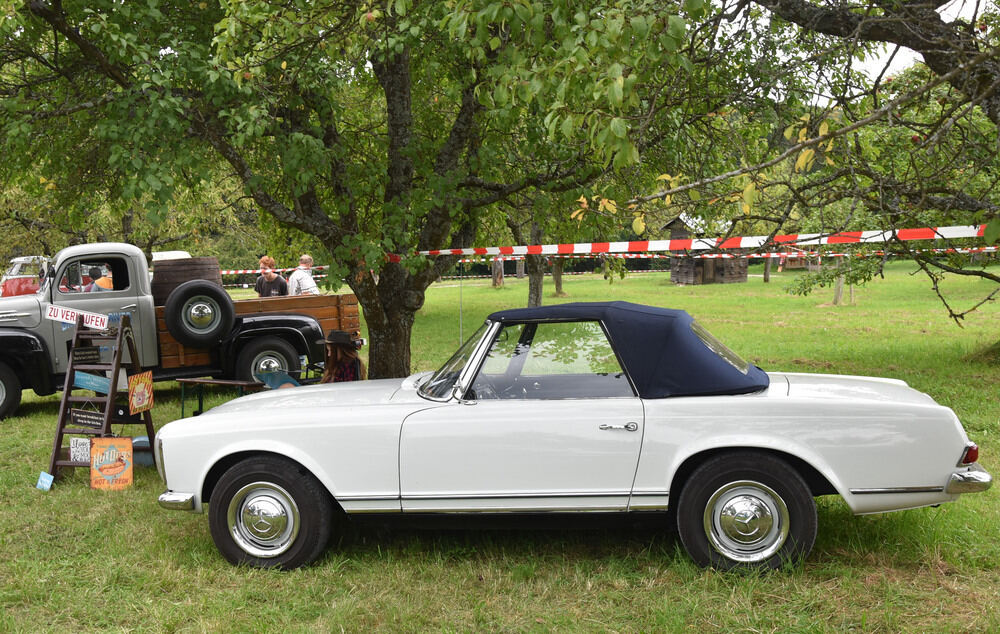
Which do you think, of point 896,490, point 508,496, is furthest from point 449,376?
point 896,490

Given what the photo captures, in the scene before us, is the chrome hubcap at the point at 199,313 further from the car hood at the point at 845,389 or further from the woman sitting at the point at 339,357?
the car hood at the point at 845,389

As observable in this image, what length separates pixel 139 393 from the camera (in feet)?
22.3

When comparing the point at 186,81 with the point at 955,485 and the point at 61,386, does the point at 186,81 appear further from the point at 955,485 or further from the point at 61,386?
the point at 955,485

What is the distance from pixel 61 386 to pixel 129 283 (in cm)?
150

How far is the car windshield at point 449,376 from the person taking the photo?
4770 mm

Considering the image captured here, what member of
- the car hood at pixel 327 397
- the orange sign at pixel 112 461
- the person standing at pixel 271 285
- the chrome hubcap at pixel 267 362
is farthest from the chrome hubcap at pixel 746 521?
the person standing at pixel 271 285

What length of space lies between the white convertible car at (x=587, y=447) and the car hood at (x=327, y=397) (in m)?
0.05

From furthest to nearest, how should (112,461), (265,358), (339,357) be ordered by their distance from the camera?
(265,358), (339,357), (112,461)

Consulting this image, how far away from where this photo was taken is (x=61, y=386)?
32.9 ft

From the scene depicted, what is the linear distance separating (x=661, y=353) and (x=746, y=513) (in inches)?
38.0

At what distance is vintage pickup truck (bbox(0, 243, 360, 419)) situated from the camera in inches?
385

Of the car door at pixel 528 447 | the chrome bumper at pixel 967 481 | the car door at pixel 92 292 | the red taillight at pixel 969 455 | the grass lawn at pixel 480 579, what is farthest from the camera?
the car door at pixel 92 292

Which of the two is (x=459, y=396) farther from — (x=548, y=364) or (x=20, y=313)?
(x=20, y=313)

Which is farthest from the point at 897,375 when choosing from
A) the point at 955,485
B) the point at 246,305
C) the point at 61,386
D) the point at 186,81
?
the point at 61,386
